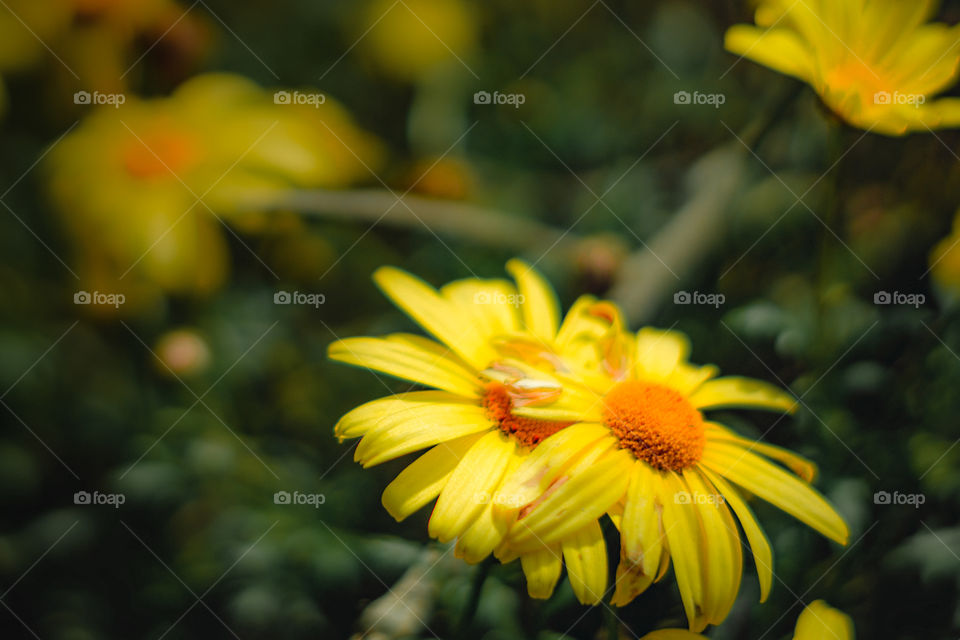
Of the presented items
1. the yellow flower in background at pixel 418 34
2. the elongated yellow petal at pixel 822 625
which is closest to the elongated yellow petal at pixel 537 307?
the elongated yellow petal at pixel 822 625

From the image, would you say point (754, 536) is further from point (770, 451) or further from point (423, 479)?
point (423, 479)

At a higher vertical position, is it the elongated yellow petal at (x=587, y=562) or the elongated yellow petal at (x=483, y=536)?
the elongated yellow petal at (x=483, y=536)

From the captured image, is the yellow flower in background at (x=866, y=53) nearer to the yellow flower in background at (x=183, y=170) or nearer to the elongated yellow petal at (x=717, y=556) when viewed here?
the elongated yellow petal at (x=717, y=556)

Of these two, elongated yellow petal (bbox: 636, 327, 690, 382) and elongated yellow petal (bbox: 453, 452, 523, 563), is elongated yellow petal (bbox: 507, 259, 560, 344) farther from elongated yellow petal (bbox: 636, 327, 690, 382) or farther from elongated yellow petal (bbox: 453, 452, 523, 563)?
elongated yellow petal (bbox: 453, 452, 523, 563)

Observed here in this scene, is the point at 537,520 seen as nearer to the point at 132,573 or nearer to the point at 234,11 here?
the point at 132,573

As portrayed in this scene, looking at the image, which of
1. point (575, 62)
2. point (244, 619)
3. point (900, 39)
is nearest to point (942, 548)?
point (900, 39)

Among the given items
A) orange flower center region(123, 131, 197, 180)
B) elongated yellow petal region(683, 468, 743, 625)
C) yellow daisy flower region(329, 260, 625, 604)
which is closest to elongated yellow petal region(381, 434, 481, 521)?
yellow daisy flower region(329, 260, 625, 604)
